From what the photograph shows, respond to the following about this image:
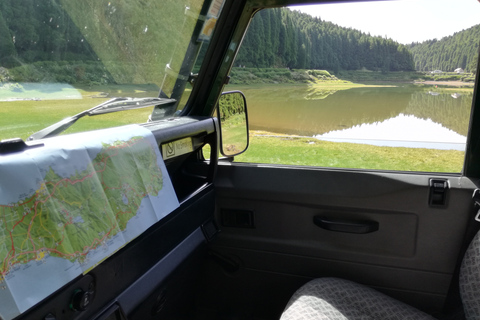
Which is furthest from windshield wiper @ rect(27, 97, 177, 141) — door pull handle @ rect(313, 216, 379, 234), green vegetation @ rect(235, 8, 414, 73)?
door pull handle @ rect(313, 216, 379, 234)

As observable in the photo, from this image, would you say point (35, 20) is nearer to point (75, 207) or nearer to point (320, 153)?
point (75, 207)

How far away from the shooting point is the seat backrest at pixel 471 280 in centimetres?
174

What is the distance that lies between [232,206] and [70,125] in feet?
4.32

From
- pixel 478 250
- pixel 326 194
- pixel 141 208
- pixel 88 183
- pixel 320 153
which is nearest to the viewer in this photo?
pixel 88 183

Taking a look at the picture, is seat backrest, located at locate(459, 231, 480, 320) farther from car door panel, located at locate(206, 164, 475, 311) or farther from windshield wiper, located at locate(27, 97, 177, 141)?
windshield wiper, located at locate(27, 97, 177, 141)

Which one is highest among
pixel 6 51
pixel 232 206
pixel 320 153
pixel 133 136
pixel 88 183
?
pixel 6 51

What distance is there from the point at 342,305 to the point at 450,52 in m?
1.50

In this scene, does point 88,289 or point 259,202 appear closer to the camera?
point 88,289

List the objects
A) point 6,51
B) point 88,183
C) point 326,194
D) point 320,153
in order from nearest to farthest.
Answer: point 6,51
point 88,183
point 326,194
point 320,153

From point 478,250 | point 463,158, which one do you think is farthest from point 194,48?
point 478,250

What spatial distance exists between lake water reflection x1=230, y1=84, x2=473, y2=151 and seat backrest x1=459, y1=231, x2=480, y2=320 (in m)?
0.63

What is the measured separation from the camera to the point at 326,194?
2.34 meters

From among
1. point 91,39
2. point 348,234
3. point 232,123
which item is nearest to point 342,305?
point 348,234

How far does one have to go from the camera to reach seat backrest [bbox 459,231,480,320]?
174cm
